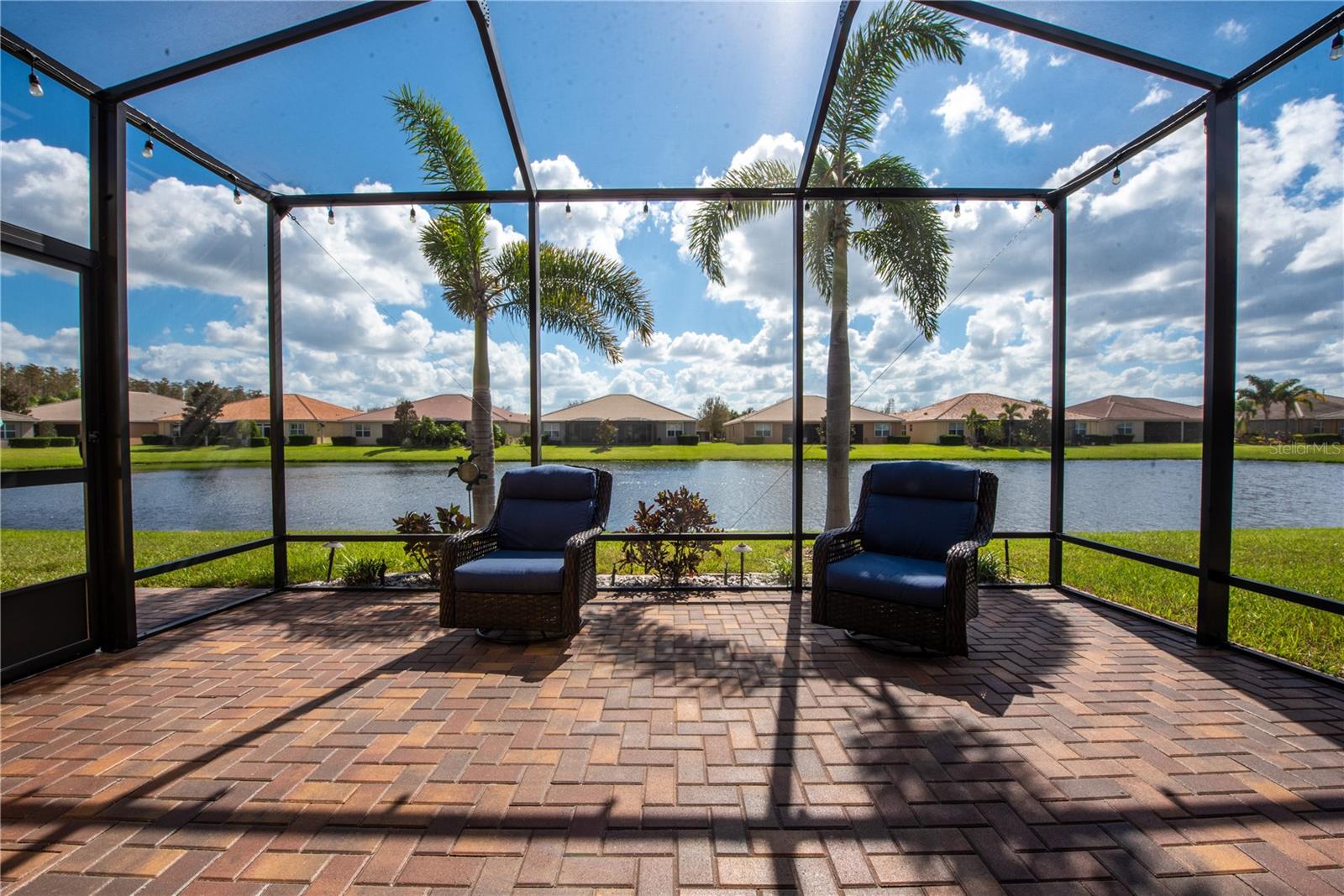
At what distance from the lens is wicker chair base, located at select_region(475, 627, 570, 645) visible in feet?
12.0

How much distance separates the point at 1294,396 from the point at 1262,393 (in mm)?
264

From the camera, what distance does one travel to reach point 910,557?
3793 millimetres

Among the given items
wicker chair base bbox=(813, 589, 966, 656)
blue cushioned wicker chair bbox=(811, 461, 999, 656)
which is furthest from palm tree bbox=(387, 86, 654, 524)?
wicker chair base bbox=(813, 589, 966, 656)

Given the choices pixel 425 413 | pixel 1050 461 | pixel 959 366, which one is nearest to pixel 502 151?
pixel 425 413

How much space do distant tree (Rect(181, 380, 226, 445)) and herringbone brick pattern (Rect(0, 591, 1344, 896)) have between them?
69.0 inches

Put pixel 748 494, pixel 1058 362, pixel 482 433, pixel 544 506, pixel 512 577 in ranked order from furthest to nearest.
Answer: pixel 482 433, pixel 748 494, pixel 1058 362, pixel 544 506, pixel 512 577

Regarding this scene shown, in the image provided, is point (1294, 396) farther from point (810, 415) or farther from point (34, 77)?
point (34, 77)

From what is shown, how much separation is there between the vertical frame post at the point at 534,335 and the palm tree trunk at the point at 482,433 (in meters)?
1.08

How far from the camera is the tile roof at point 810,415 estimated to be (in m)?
5.09

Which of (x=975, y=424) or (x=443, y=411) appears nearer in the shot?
(x=975, y=424)

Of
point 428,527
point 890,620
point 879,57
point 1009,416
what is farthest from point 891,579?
point 879,57

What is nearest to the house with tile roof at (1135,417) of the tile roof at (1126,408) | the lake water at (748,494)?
the tile roof at (1126,408)

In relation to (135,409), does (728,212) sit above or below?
above

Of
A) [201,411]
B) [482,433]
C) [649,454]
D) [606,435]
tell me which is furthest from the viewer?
[649,454]
